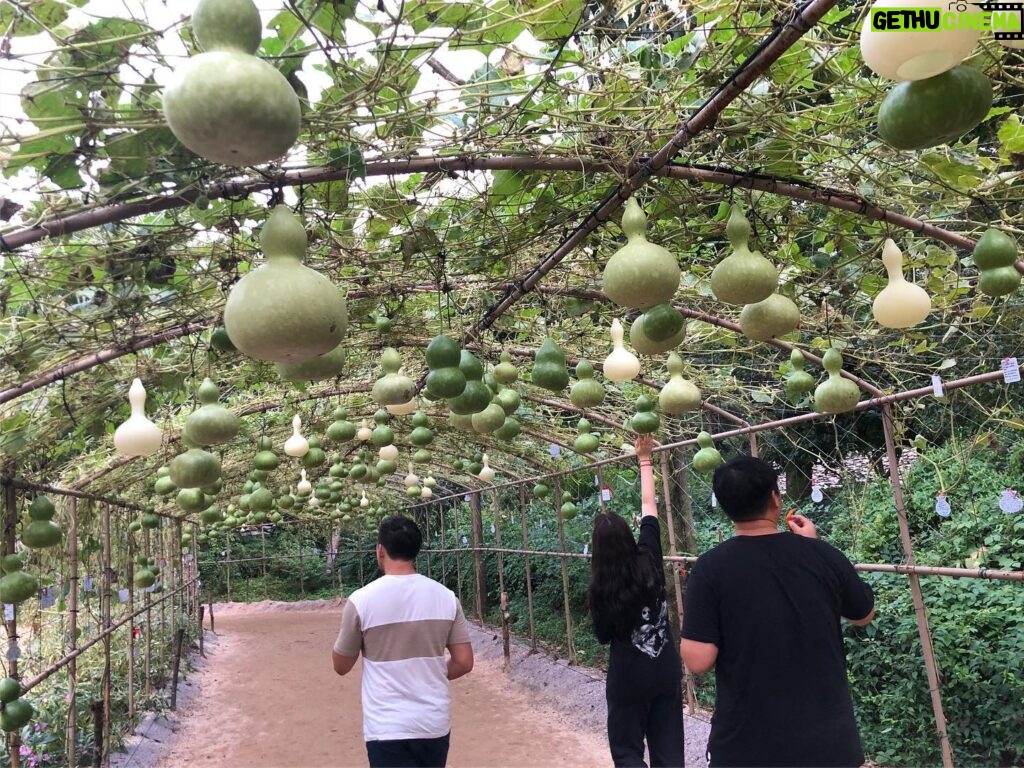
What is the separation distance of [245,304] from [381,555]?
1951 mm

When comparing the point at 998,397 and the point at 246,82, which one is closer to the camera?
the point at 246,82

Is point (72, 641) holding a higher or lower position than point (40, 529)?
lower

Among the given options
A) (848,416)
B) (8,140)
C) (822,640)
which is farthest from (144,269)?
(848,416)

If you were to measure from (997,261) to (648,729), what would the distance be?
7.57 ft

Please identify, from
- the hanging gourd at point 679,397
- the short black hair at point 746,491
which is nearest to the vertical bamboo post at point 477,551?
the hanging gourd at point 679,397

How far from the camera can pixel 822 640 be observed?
7.19ft

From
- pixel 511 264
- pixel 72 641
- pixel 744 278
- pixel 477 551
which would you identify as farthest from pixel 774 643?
pixel 477 551

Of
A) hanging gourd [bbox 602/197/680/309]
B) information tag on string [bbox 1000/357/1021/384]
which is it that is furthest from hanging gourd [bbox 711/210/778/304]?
information tag on string [bbox 1000/357/1021/384]

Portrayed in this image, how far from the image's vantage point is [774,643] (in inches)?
85.9

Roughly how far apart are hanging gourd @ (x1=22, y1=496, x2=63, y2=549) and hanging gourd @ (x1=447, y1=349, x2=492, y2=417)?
2.53 meters

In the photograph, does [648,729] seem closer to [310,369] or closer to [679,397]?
[679,397]

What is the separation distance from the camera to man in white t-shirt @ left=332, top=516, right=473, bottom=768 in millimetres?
3053

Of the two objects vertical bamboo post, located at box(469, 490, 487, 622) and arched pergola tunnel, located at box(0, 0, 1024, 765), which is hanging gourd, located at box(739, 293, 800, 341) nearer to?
arched pergola tunnel, located at box(0, 0, 1024, 765)

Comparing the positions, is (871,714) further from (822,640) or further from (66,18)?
(66,18)
